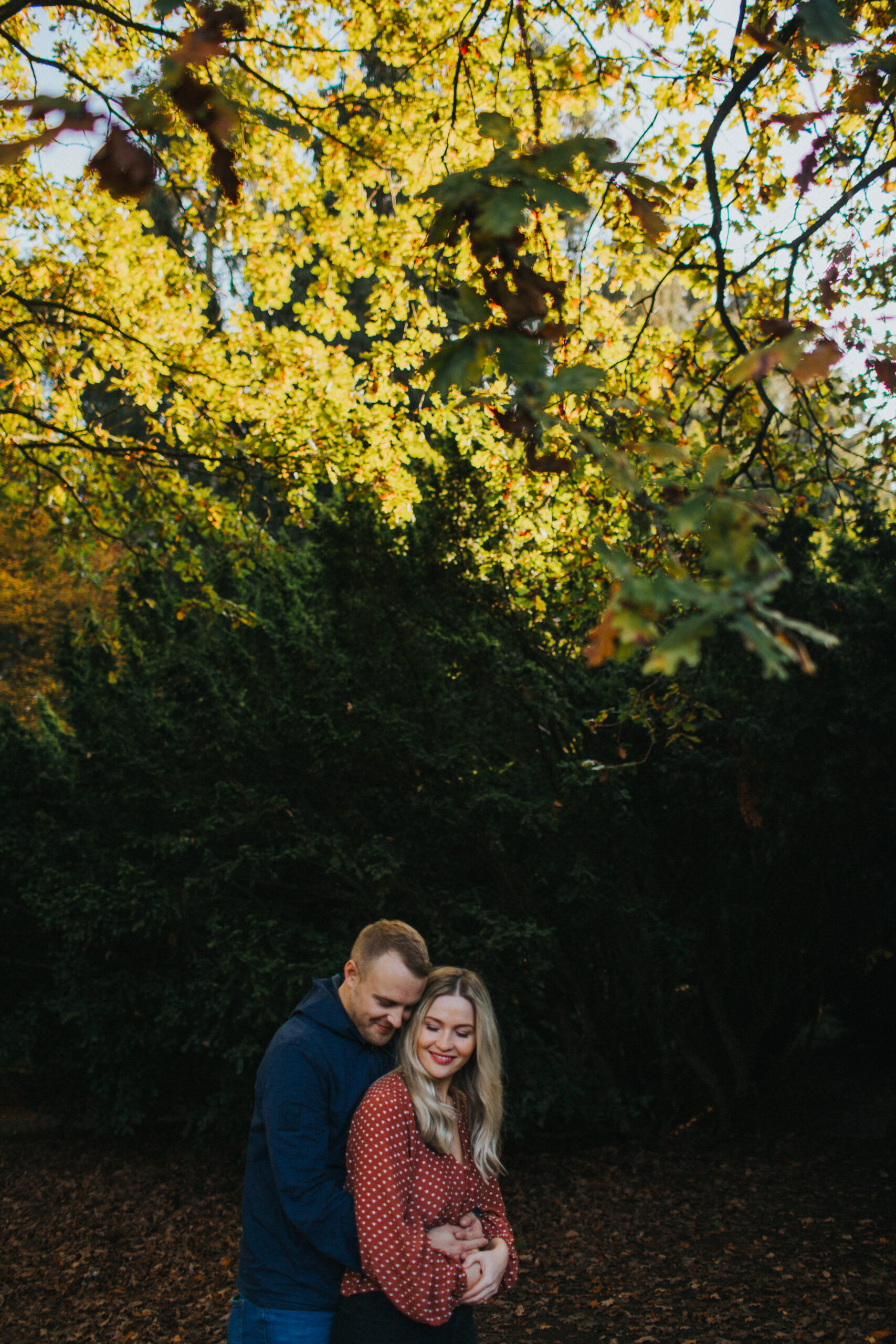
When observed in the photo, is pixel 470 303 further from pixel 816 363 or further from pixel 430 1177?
pixel 430 1177

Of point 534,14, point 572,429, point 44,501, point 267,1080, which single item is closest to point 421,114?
point 534,14

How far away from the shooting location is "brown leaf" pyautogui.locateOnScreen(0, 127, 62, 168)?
1811 mm

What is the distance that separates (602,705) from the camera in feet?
20.3

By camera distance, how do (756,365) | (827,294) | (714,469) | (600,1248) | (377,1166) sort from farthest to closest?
(600,1248)
(827,294)
(377,1166)
(756,365)
(714,469)

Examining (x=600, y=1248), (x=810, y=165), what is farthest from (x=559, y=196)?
(x=600, y=1248)

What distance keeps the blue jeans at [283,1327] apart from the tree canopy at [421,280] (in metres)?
1.81

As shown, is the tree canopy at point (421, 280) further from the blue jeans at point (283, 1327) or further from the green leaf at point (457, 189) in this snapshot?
the blue jeans at point (283, 1327)

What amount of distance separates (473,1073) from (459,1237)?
14.2 inches

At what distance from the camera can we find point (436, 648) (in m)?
5.92

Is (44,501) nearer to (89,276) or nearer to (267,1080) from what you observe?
(89,276)

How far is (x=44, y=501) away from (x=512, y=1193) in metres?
6.08

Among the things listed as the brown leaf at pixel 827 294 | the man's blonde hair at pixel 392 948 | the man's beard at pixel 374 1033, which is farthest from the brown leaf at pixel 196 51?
the brown leaf at pixel 827 294

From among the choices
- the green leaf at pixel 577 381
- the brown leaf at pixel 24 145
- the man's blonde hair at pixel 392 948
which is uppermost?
the brown leaf at pixel 24 145

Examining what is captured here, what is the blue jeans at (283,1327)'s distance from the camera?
2.14 meters
